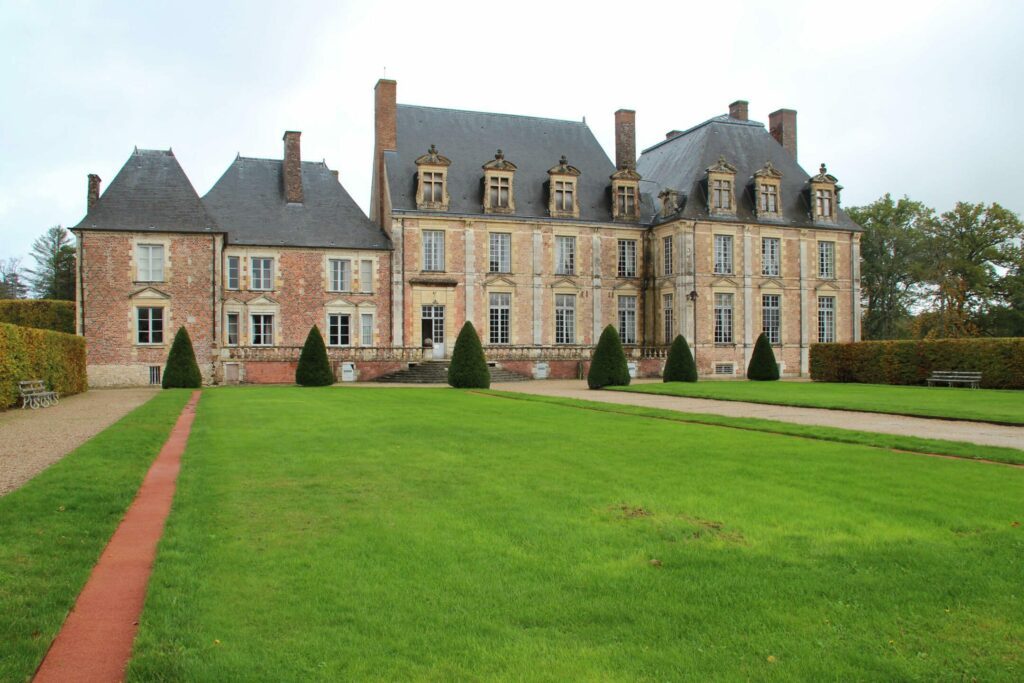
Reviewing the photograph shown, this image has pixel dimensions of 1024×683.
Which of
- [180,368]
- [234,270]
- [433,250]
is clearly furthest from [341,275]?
[180,368]

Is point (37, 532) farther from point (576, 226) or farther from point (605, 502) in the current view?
point (576, 226)

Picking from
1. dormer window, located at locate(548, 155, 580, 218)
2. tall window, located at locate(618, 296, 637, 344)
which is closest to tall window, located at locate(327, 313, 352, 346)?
dormer window, located at locate(548, 155, 580, 218)

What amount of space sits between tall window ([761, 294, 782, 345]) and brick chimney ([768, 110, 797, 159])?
25.6ft

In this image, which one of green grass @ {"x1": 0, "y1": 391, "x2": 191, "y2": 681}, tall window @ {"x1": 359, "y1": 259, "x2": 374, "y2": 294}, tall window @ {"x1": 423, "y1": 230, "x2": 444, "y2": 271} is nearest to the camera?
green grass @ {"x1": 0, "y1": 391, "x2": 191, "y2": 681}

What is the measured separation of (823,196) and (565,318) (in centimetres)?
1260

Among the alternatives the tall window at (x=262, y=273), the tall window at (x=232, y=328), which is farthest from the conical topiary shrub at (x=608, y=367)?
the tall window at (x=232, y=328)

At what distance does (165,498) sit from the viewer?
682cm

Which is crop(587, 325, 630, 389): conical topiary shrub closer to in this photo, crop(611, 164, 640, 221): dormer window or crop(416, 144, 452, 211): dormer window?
crop(416, 144, 452, 211): dormer window

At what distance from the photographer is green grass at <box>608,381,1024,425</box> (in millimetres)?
14383

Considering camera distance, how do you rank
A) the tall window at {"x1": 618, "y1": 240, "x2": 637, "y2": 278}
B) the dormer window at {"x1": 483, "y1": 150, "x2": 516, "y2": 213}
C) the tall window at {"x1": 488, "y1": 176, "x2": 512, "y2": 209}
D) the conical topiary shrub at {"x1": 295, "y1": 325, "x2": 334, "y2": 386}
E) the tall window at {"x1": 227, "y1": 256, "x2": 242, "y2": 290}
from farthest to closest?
1. the tall window at {"x1": 618, "y1": 240, "x2": 637, "y2": 278}
2. the tall window at {"x1": 488, "y1": 176, "x2": 512, "y2": 209}
3. the dormer window at {"x1": 483, "y1": 150, "x2": 516, "y2": 213}
4. the tall window at {"x1": 227, "y1": 256, "x2": 242, "y2": 290}
5. the conical topiary shrub at {"x1": 295, "y1": 325, "x2": 334, "y2": 386}

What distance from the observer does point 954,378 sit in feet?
81.4

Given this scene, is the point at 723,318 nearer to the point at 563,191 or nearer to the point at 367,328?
the point at 563,191

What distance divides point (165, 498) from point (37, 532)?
4.52 feet

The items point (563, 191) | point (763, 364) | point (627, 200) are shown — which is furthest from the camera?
point (627, 200)
